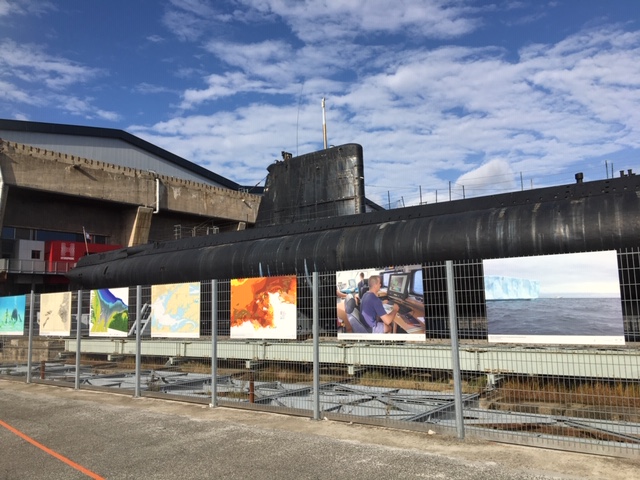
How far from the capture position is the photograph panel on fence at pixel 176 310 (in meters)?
10.9

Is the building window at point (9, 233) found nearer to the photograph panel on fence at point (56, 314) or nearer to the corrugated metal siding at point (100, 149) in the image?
the corrugated metal siding at point (100, 149)

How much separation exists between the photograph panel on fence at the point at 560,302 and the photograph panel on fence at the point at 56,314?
12.0 meters

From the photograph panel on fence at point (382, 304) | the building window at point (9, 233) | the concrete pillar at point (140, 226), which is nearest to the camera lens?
the photograph panel on fence at point (382, 304)

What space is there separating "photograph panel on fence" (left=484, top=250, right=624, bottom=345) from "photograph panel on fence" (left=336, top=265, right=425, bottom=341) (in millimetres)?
1350

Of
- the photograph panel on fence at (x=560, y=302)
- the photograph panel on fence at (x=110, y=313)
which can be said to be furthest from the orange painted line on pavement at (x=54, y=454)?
the photograph panel on fence at (x=560, y=302)

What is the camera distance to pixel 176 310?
37.1ft

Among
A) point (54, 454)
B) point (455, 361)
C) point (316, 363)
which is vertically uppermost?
point (455, 361)

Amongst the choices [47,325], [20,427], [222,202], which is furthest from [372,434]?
[222,202]

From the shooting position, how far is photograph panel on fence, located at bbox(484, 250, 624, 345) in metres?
6.90

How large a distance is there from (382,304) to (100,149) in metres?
51.1

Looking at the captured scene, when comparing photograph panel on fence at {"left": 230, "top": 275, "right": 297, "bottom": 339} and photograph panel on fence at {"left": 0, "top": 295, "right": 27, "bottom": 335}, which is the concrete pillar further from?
photograph panel on fence at {"left": 230, "top": 275, "right": 297, "bottom": 339}

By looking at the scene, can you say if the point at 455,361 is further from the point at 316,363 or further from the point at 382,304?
the point at 316,363

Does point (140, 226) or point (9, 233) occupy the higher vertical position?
point (140, 226)

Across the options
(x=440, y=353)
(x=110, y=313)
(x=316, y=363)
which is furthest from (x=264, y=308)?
(x=110, y=313)
